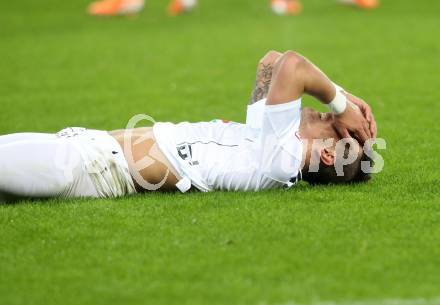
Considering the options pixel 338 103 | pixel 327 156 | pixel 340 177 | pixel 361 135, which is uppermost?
pixel 338 103

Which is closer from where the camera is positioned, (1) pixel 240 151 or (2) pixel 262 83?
(1) pixel 240 151

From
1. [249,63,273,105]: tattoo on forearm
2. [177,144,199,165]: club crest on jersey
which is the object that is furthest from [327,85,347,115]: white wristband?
[177,144,199,165]: club crest on jersey

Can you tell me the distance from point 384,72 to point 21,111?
488 centimetres

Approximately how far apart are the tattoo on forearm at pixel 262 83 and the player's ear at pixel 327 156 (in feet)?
2.10

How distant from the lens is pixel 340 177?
736 centimetres

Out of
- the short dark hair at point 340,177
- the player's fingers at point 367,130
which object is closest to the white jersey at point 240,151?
the short dark hair at point 340,177

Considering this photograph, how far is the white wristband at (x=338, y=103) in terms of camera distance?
7012 millimetres

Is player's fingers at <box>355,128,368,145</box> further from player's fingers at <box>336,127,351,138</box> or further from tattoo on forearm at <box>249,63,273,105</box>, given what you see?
tattoo on forearm at <box>249,63,273,105</box>

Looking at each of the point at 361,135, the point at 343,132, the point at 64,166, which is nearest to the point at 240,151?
the point at 343,132

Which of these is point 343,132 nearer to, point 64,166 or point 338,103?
point 338,103

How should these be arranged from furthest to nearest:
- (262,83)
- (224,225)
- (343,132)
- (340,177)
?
(262,83), (340,177), (343,132), (224,225)

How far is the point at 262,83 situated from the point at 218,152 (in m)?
0.68

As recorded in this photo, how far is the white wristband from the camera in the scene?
276 inches

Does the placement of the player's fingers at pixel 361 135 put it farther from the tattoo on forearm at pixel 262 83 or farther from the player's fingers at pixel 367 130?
the tattoo on forearm at pixel 262 83
